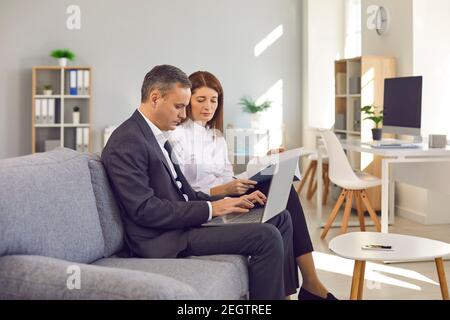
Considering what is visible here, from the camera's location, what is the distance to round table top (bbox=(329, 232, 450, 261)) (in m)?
2.44

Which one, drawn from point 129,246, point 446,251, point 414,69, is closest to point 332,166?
point 414,69

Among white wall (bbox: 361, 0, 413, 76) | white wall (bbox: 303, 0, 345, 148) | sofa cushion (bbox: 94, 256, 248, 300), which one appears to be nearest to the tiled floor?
sofa cushion (bbox: 94, 256, 248, 300)

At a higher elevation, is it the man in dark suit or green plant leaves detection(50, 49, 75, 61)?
A: green plant leaves detection(50, 49, 75, 61)

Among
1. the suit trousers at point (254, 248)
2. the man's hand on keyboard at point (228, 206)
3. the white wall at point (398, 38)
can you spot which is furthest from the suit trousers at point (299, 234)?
the white wall at point (398, 38)

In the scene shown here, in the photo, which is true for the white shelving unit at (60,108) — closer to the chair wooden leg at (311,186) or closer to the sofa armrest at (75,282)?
the chair wooden leg at (311,186)

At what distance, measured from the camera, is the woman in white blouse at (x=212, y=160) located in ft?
9.27

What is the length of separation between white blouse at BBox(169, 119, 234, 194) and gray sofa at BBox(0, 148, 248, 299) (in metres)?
0.72

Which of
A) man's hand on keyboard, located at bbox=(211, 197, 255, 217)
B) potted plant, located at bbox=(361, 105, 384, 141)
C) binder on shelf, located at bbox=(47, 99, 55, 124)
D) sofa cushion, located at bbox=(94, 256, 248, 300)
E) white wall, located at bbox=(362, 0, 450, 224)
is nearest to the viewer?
sofa cushion, located at bbox=(94, 256, 248, 300)

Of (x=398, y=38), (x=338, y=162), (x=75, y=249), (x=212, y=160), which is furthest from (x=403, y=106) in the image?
(x=75, y=249)

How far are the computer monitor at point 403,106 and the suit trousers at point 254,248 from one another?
271cm

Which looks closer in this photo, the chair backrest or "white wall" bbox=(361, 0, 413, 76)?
the chair backrest

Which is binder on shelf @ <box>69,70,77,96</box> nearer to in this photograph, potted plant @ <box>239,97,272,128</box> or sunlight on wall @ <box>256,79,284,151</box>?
potted plant @ <box>239,97,272,128</box>

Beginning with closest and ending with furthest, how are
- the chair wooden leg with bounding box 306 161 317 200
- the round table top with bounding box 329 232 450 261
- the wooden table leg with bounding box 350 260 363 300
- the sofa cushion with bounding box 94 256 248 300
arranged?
the sofa cushion with bounding box 94 256 248 300 → the round table top with bounding box 329 232 450 261 → the wooden table leg with bounding box 350 260 363 300 → the chair wooden leg with bounding box 306 161 317 200
